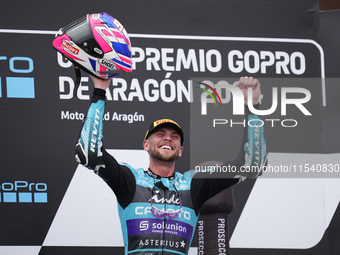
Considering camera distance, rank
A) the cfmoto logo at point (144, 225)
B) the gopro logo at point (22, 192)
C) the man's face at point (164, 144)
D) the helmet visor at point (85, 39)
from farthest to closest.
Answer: the gopro logo at point (22, 192) → the man's face at point (164, 144) → the cfmoto logo at point (144, 225) → the helmet visor at point (85, 39)

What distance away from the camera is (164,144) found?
2.18 meters

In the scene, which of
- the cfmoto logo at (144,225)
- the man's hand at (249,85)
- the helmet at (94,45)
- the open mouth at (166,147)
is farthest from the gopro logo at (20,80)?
the man's hand at (249,85)

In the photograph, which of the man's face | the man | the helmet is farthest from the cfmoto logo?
the helmet

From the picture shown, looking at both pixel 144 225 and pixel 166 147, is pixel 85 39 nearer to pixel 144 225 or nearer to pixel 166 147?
pixel 166 147

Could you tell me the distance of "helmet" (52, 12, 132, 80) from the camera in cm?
181

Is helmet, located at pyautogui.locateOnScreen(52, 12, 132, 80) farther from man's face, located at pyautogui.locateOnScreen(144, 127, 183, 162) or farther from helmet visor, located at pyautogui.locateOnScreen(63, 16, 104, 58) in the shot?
man's face, located at pyautogui.locateOnScreen(144, 127, 183, 162)

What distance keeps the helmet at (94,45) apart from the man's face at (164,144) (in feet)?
1.65

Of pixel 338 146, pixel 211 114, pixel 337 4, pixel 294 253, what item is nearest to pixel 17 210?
pixel 211 114

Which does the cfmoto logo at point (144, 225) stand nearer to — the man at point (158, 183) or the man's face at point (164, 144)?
the man at point (158, 183)

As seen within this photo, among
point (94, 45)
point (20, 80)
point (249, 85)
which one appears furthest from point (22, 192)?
point (249, 85)

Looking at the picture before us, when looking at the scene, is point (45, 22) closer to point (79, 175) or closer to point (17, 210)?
point (79, 175)

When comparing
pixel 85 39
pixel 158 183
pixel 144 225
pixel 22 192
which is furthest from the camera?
pixel 22 192

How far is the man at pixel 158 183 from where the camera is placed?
6.09 feet

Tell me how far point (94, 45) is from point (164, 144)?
680 millimetres
